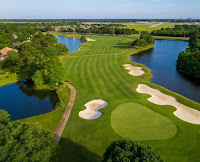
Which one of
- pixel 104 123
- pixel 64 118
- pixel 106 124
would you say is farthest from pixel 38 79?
pixel 106 124

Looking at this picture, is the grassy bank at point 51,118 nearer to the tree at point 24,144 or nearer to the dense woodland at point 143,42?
the tree at point 24,144

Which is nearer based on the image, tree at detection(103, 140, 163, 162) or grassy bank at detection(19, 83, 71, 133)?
tree at detection(103, 140, 163, 162)

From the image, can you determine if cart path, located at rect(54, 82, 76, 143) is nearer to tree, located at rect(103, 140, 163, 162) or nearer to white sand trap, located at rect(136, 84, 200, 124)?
tree, located at rect(103, 140, 163, 162)

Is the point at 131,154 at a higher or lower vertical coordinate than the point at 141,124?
higher

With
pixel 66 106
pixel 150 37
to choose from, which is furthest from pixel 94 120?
pixel 150 37

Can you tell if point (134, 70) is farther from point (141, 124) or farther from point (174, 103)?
point (141, 124)

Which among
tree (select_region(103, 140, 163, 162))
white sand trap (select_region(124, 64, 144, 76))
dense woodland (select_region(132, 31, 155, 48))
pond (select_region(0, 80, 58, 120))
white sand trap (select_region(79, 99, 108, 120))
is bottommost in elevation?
pond (select_region(0, 80, 58, 120))

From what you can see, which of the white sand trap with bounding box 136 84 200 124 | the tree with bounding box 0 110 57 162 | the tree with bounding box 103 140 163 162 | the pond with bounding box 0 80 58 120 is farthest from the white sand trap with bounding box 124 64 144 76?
the tree with bounding box 0 110 57 162

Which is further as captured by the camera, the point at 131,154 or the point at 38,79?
the point at 38,79
